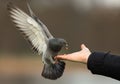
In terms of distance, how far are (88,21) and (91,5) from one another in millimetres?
147

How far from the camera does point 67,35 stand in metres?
5.08

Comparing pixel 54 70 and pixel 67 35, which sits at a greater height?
pixel 54 70

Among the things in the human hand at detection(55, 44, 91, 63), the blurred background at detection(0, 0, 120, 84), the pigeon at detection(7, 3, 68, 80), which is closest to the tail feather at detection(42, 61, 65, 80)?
the pigeon at detection(7, 3, 68, 80)

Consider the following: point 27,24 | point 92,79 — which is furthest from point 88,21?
point 27,24

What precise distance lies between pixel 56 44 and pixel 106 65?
0.57 ft

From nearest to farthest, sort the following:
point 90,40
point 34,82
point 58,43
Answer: point 58,43, point 34,82, point 90,40

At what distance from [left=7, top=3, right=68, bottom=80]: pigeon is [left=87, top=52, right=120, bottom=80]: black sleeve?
0.51ft

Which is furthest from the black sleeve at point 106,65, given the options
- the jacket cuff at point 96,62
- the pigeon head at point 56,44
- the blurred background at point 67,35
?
the blurred background at point 67,35

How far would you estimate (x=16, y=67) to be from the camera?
16.4 ft

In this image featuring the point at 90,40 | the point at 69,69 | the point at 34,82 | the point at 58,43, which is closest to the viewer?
the point at 58,43

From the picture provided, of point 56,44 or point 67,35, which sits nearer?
point 56,44

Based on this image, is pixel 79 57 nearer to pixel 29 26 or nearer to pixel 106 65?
pixel 106 65

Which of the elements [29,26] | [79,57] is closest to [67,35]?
[29,26]

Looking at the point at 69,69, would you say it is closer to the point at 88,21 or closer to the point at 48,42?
the point at 88,21
